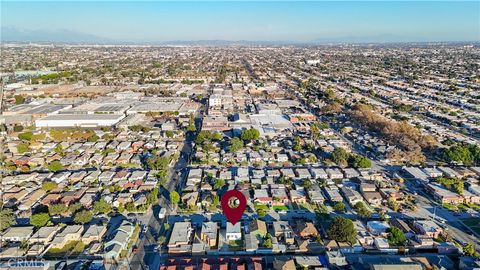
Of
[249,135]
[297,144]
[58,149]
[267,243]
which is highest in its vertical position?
[249,135]

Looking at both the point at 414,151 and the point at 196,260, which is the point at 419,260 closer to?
the point at 196,260

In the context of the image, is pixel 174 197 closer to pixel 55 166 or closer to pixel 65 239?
pixel 65 239

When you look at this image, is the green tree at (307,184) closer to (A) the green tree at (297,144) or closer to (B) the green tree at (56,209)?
(A) the green tree at (297,144)

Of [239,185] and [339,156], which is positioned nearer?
[239,185]

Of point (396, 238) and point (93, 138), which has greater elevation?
point (93, 138)

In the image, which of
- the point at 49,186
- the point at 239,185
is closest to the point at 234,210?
the point at 239,185

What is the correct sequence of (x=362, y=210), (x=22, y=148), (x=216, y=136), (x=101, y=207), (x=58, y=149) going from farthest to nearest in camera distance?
1. (x=216, y=136)
2. (x=58, y=149)
3. (x=22, y=148)
4. (x=101, y=207)
5. (x=362, y=210)
